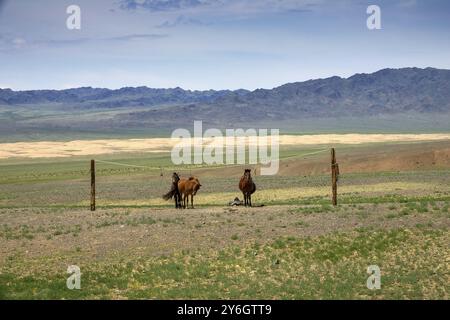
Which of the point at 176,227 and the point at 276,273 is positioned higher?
the point at 176,227

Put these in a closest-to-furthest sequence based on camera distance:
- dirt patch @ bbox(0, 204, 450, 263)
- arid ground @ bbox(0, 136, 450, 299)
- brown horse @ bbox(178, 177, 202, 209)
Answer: arid ground @ bbox(0, 136, 450, 299)
dirt patch @ bbox(0, 204, 450, 263)
brown horse @ bbox(178, 177, 202, 209)

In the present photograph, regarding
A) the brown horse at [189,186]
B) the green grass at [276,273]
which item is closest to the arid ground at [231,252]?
the green grass at [276,273]

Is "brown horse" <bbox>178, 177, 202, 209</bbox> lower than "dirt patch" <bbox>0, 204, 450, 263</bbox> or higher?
higher

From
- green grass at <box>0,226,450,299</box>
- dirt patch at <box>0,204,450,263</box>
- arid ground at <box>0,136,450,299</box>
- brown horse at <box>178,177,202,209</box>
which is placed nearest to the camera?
green grass at <box>0,226,450,299</box>

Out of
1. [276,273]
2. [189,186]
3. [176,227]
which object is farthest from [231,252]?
[189,186]

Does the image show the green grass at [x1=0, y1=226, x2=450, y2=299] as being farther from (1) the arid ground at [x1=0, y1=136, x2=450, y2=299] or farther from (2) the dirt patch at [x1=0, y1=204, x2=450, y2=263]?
(2) the dirt patch at [x1=0, y1=204, x2=450, y2=263]

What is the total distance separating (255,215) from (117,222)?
459 centimetres

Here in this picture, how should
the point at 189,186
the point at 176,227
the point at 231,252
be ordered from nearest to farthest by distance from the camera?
the point at 231,252 → the point at 176,227 → the point at 189,186

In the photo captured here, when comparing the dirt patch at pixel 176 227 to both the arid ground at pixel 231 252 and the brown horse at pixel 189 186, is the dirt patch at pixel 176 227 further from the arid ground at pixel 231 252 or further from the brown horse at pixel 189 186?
the brown horse at pixel 189 186

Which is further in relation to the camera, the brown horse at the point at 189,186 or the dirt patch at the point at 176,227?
the brown horse at the point at 189,186

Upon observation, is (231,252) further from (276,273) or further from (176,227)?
(176,227)

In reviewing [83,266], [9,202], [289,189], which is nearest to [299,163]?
Answer: [289,189]

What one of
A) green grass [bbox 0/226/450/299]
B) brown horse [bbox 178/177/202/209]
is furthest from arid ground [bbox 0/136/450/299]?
brown horse [bbox 178/177/202/209]
